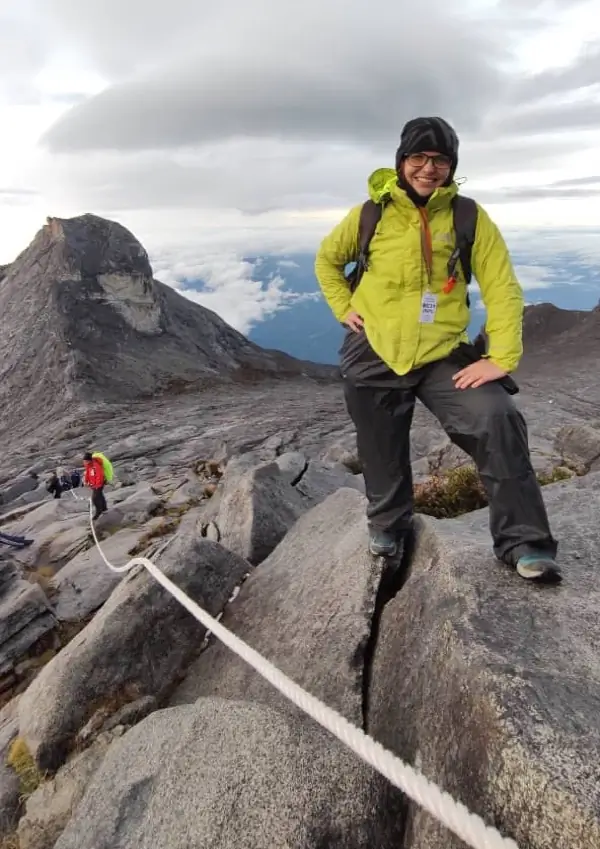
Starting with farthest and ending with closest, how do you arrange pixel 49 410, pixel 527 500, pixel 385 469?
pixel 49 410 → pixel 385 469 → pixel 527 500

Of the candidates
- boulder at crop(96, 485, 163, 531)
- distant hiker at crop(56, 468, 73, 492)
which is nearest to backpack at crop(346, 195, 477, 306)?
boulder at crop(96, 485, 163, 531)

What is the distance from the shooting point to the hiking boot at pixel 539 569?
19.8ft

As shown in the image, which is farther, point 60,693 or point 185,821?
point 60,693

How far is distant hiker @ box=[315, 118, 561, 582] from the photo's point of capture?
20.4 feet

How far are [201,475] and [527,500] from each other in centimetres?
2063

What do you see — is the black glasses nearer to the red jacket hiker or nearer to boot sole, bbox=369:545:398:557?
boot sole, bbox=369:545:398:557

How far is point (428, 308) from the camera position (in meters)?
6.55

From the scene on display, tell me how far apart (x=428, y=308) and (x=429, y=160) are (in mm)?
1369

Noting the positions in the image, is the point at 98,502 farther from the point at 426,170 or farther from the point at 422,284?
the point at 426,170

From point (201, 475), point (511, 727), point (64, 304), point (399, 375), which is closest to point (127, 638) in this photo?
point (399, 375)

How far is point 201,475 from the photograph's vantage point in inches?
1021

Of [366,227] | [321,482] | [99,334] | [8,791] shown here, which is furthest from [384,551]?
[99,334]

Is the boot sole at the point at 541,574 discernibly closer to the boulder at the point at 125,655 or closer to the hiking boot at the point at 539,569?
Result: the hiking boot at the point at 539,569

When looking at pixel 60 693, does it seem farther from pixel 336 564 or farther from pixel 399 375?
pixel 399 375
